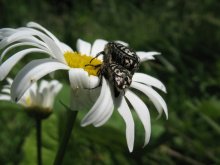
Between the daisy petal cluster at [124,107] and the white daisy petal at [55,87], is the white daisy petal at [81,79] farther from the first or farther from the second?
the white daisy petal at [55,87]

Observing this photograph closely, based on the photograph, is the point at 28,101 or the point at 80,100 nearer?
the point at 80,100

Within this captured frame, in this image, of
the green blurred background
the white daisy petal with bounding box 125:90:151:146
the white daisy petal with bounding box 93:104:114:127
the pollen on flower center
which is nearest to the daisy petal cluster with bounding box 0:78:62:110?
the green blurred background

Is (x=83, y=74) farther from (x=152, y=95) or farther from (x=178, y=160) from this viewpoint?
(x=178, y=160)

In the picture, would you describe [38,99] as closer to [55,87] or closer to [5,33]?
[55,87]

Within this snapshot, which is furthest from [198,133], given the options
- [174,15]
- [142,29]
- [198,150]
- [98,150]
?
[174,15]

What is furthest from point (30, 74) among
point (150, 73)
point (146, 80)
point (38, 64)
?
point (150, 73)

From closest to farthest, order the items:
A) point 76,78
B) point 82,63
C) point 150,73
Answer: point 76,78, point 82,63, point 150,73

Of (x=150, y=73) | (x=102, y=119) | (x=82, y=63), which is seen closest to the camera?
(x=102, y=119)


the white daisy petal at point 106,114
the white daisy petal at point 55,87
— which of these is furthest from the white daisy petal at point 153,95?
the white daisy petal at point 55,87
